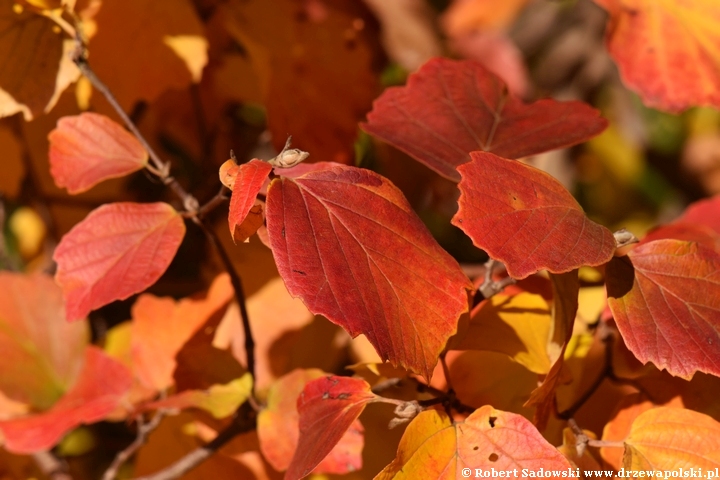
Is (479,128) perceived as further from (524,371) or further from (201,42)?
(201,42)

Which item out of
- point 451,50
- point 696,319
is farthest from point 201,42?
point 451,50

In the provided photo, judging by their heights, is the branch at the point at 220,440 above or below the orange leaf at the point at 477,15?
below

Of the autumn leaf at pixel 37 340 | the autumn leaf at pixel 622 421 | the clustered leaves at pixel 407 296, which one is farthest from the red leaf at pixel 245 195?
the autumn leaf at pixel 37 340

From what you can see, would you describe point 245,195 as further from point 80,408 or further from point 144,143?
point 80,408

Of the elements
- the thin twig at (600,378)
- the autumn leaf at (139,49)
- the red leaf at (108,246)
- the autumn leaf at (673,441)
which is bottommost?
the thin twig at (600,378)

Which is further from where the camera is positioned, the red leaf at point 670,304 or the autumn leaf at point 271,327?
the autumn leaf at point 271,327

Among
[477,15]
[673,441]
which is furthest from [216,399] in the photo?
[477,15]

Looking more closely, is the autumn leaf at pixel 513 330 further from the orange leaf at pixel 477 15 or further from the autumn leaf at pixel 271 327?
the orange leaf at pixel 477 15
